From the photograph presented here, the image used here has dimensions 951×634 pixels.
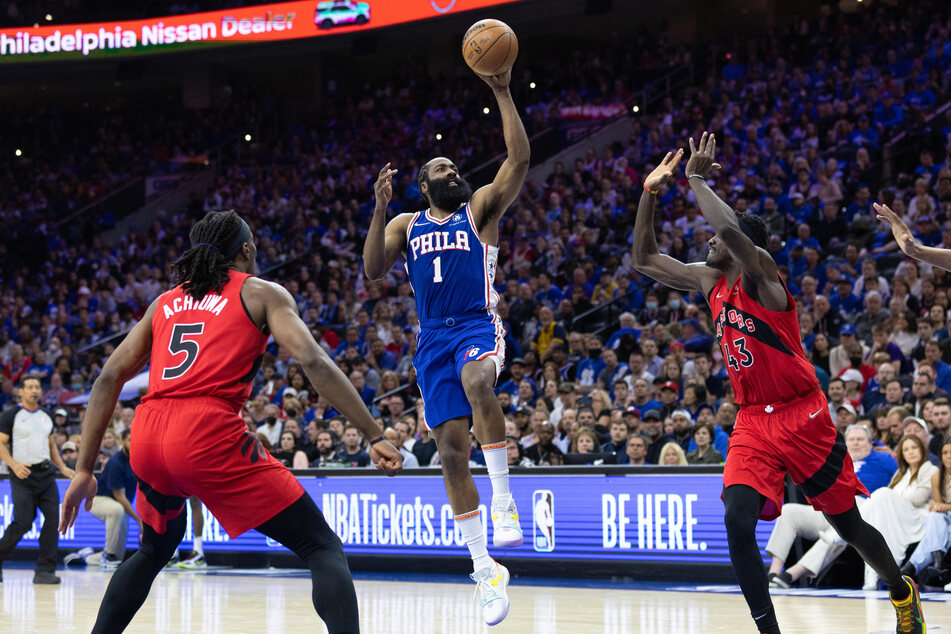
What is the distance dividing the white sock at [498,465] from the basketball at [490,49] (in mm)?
2076

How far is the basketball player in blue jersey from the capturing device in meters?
6.32

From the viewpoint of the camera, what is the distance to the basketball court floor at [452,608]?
786cm

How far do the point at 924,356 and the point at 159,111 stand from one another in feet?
76.2

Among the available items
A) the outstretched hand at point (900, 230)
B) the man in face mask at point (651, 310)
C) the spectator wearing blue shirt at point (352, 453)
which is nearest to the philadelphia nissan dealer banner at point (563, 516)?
the spectator wearing blue shirt at point (352, 453)

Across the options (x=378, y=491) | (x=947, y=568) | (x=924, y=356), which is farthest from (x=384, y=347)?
(x=947, y=568)

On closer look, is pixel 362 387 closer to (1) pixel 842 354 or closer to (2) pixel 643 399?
(2) pixel 643 399

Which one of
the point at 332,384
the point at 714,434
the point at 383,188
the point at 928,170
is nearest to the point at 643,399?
the point at 714,434

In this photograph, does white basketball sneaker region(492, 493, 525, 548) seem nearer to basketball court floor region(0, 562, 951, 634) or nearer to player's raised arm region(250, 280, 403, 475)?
basketball court floor region(0, 562, 951, 634)

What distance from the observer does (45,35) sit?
25.8 metres

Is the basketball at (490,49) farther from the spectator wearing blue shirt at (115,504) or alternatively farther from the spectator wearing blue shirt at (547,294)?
the spectator wearing blue shirt at (547,294)

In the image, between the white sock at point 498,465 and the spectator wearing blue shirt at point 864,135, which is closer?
the white sock at point 498,465

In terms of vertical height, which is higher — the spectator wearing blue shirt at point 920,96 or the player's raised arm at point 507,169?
the spectator wearing blue shirt at point 920,96

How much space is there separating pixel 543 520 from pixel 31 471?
5513 mm

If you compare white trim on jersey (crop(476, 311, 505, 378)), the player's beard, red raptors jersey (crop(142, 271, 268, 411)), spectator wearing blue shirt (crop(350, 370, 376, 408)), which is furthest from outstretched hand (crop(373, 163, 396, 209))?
spectator wearing blue shirt (crop(350, 370, 376, 408))
